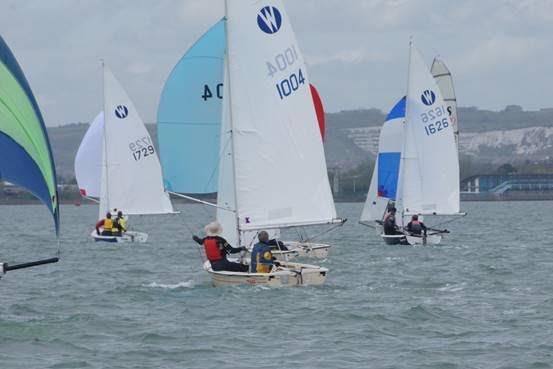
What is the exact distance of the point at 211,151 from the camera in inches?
840

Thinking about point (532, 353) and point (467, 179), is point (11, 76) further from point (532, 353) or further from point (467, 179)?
point (467, 179)

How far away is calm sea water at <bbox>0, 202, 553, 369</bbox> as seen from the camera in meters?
13.0

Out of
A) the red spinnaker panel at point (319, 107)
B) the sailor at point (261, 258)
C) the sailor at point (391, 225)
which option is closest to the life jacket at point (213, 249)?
the sailor at point (261, 258)

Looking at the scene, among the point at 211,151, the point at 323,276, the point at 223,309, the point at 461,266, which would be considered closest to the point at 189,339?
the point at 223,309

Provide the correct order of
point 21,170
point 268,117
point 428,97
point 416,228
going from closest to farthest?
point 21,170
point 268,117
point 416,228
point 428,97

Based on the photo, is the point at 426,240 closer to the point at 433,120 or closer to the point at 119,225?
the point at 433,120

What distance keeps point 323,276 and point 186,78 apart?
447 cm

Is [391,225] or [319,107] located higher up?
[319,107]

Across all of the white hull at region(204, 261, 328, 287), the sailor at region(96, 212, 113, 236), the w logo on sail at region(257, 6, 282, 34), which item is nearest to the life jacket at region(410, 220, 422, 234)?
the sailor at region(96, 212, 113, 236)

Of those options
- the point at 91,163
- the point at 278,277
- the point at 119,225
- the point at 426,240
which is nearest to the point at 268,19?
the point at 278,277

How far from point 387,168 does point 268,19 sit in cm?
1526

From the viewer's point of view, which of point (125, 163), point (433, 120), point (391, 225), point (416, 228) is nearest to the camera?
point (391, 225)

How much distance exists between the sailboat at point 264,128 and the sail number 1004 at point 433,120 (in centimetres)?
1272

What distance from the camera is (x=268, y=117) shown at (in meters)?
20.1
